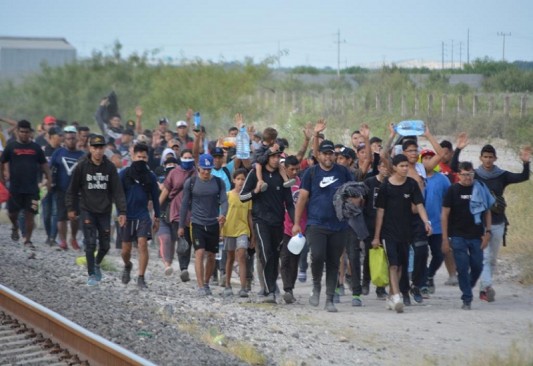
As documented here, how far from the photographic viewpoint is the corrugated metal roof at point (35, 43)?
115225 mm

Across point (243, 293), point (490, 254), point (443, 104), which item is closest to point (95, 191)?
point (243, 293)

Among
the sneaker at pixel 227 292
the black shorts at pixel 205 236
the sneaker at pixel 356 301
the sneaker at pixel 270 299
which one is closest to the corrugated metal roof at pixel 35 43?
the sneaker at pixel 227 292

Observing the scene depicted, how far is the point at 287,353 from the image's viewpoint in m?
12.3

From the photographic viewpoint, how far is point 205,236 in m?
16.5

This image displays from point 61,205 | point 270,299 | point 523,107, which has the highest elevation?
point 523,107

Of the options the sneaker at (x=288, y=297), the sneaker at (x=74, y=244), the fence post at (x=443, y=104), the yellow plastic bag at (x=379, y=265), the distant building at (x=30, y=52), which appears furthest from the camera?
the distant building at (x=30, y=52)

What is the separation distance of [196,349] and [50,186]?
9.65 m

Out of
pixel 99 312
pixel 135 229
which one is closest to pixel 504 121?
pixel 135 229

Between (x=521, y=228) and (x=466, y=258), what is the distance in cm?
831

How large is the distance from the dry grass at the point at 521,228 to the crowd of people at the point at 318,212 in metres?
1.37

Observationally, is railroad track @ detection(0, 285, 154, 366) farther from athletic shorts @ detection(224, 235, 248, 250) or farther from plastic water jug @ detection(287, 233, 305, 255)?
athletic shorts @ detection(224, 235, 248, 250)

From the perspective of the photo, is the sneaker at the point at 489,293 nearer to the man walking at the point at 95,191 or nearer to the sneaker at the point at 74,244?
the man walking at the point at 95,191

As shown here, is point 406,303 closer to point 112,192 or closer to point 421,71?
point 112,192

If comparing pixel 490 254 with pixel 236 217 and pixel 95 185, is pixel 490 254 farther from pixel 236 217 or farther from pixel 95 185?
pixel 95 185
